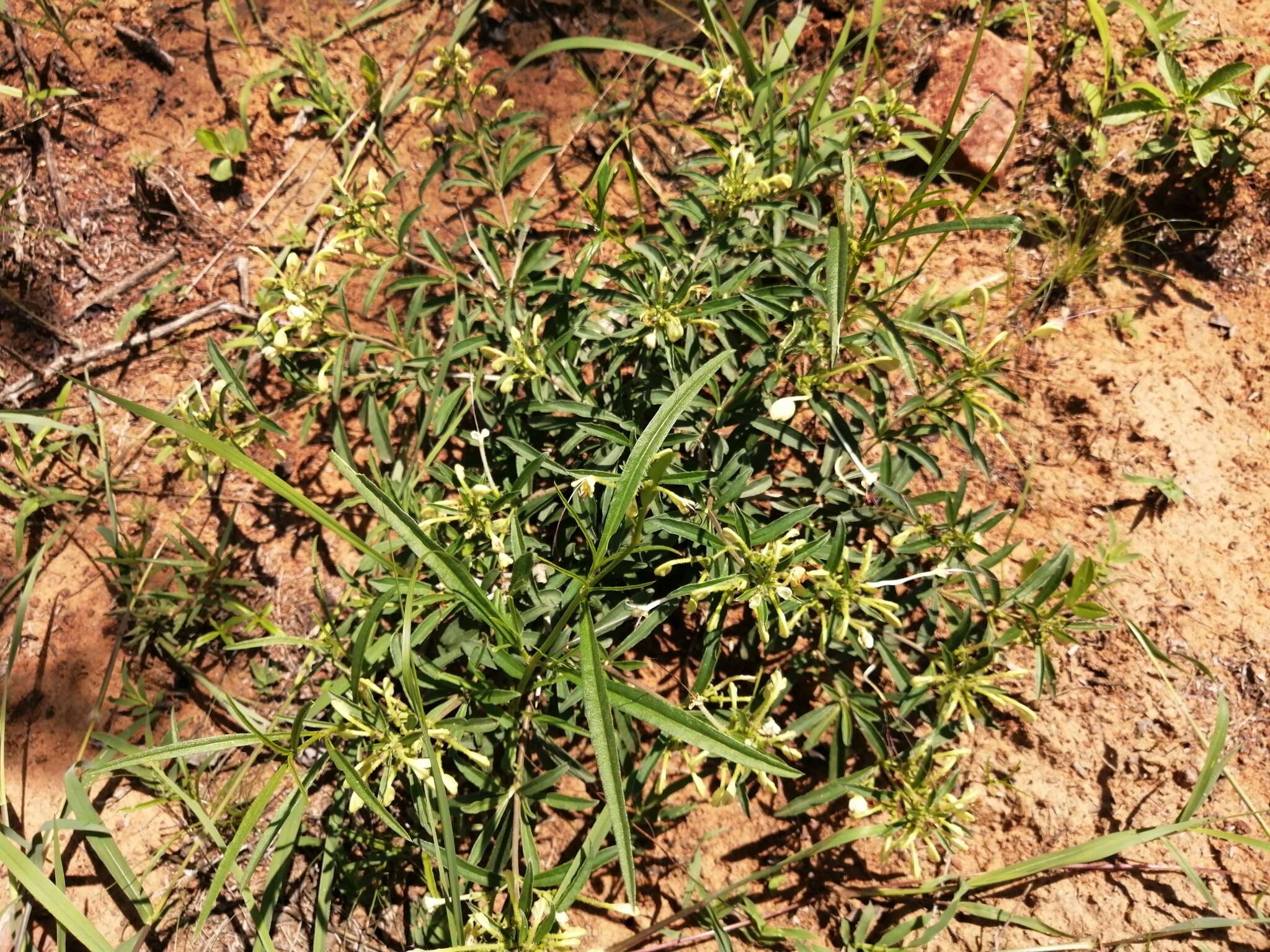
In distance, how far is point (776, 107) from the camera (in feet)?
10.9

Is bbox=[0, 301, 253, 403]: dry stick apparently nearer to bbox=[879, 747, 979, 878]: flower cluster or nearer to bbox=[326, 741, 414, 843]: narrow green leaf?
bbox=[326, 741, 414, 843]: narrow green leaf

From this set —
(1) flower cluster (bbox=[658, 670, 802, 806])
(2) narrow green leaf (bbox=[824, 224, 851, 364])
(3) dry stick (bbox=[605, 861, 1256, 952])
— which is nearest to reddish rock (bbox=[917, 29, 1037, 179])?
(2) narrow green leaf (bbox=[824, 224, 851, 364])

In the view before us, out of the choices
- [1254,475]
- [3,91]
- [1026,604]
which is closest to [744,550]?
[1026,604]

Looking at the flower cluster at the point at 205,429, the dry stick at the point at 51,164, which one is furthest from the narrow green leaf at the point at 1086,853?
the dry stick at the point at 51,164

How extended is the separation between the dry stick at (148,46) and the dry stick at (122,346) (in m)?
1.08

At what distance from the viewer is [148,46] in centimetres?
370

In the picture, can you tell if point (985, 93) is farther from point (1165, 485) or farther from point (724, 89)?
point (1165, 485)

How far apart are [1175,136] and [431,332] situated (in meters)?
2.85

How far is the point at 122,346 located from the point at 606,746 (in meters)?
2.85

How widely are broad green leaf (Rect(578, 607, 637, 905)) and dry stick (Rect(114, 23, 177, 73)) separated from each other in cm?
337

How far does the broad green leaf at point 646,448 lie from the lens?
1.75 meters

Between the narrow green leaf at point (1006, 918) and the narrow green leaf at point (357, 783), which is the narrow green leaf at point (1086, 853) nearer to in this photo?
the narrow green leaf at point (1006, 918)

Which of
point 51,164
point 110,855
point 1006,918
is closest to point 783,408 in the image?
point 1006,918

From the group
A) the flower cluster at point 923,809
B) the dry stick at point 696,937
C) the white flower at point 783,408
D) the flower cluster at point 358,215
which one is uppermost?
the white flower at point 783,408
